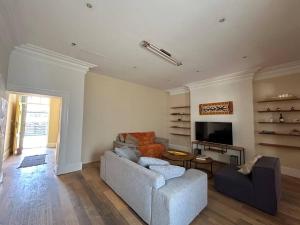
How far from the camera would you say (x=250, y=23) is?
2154 millimetres

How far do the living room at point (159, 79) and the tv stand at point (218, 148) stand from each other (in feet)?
0.13

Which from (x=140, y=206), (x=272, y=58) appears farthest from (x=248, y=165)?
(x=272, y=58)

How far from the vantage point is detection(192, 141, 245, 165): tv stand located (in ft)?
13.9

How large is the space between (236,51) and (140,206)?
3417 millimetres

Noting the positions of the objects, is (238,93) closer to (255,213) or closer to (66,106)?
(255,213)

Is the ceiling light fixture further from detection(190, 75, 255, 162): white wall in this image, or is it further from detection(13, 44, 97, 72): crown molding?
detection(190, 75, 255, 162): white wall

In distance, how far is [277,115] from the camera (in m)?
3.85

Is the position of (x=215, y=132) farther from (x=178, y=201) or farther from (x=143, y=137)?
(x=178, y=201)

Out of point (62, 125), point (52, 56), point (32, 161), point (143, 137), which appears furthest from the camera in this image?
point (143, 137)

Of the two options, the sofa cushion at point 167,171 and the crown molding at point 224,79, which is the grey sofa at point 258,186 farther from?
the crown molding at point 224,79

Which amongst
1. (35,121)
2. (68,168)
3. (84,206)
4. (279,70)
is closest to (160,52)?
(84,206)

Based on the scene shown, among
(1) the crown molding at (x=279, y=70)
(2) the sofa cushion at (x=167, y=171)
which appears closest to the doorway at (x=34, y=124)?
(2) the sofa cushion at (x=167, y=171)

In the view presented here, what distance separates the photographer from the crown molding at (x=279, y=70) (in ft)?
11.7

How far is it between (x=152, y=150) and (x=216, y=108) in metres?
2.63
